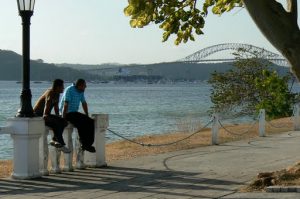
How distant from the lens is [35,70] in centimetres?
12900

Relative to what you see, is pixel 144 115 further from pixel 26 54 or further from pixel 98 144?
pixel 26 54

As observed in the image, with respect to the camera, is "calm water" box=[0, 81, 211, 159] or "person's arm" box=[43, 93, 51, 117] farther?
"calm water" box=[0, 81, 211, 159]

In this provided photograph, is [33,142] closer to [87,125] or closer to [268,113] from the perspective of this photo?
[87,125]

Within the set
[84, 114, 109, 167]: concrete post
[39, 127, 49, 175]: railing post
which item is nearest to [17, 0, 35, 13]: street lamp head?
[39, 127, 49, 175]: railing post

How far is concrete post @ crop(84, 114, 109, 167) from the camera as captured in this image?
13.1 metres

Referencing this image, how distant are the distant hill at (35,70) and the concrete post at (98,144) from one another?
10586cm

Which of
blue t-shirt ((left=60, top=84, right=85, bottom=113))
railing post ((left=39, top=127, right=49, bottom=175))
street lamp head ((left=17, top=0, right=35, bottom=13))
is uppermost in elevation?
street lamp head ((left=17, top=0, right=35, bottom=13))

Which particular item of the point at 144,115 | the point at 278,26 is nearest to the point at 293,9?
the point at 278,26

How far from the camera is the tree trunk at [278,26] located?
9742mm

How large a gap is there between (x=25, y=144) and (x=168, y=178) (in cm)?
265

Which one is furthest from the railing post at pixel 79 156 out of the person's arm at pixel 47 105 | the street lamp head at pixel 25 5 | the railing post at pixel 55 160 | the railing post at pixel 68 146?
the street lamp head at pixel 25 5

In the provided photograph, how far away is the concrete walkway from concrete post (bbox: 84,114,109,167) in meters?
0.31

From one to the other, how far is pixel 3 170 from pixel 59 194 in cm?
469

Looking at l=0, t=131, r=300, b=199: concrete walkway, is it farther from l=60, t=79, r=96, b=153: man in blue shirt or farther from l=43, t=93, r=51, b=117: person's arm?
l=43, t=93, r=51, b=117: person's arm
